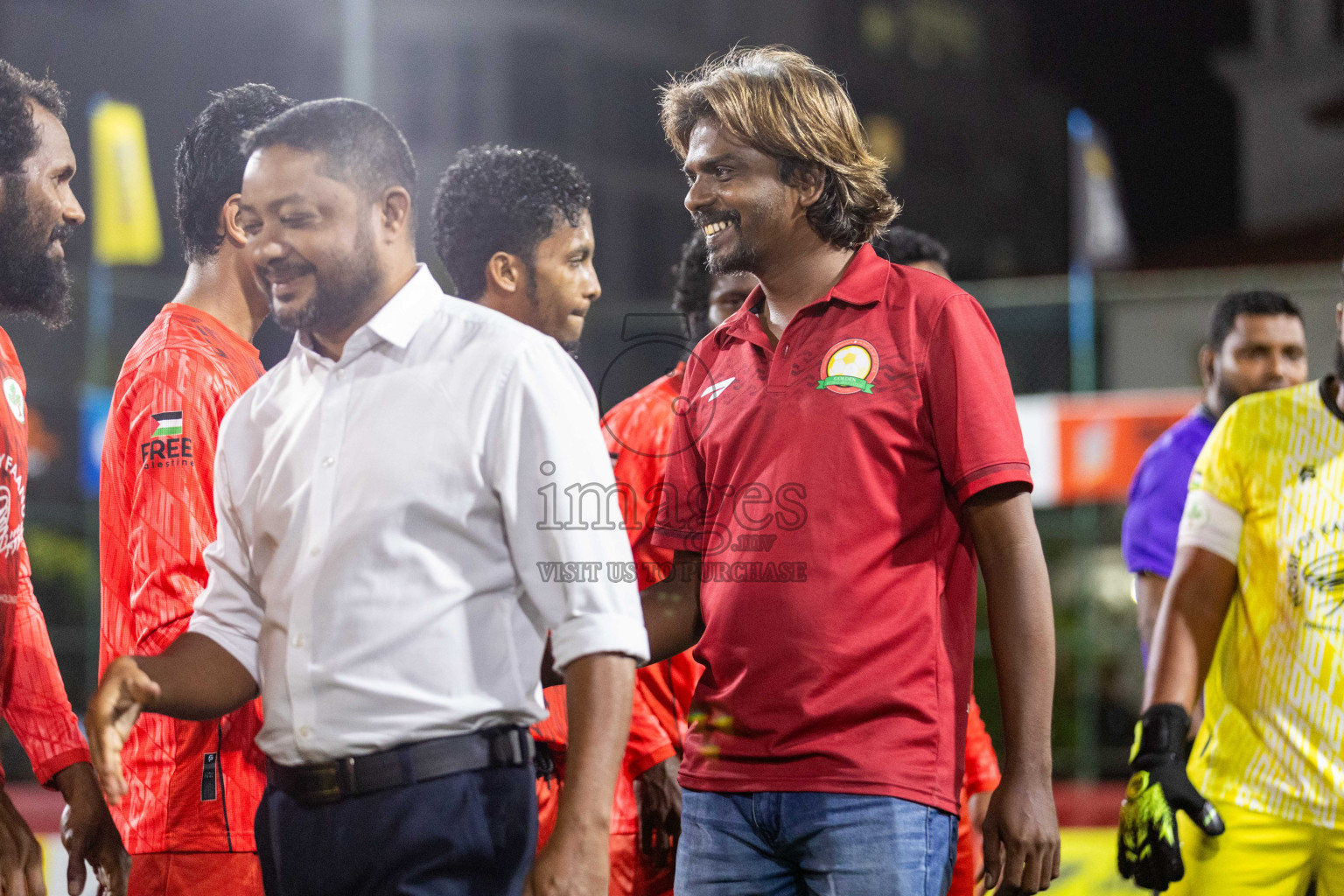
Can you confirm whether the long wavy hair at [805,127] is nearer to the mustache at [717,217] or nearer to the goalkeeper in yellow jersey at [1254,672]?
the mustache at [717,217]

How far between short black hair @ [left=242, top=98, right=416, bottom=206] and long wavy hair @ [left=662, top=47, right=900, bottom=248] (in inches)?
22.3

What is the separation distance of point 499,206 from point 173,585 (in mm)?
1069

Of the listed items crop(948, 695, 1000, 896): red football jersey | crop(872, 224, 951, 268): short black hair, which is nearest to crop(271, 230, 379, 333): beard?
crop(948, 695, 1000, 896): red football jersey

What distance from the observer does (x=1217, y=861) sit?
2.92 m

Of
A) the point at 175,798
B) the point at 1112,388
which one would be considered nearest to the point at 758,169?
the point at 175,798

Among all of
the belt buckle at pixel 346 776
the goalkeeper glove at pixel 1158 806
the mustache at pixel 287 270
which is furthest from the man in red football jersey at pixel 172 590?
the goalkeeper glove at pixel 1158 806

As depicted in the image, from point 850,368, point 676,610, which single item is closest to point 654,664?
point 676,610

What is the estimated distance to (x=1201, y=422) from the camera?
4379mm

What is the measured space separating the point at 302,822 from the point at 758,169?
1284 millimetres

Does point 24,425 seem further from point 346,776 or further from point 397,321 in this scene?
point 346,776

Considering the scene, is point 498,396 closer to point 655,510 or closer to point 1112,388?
point 655,510

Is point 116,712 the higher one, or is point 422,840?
point 116,712

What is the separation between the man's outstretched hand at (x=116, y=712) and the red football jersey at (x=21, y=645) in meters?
0.51

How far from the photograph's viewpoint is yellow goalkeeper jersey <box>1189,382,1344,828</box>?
2838 mm
